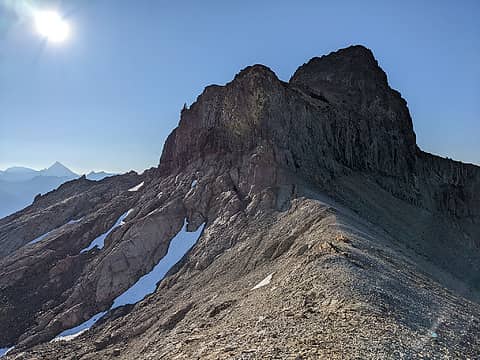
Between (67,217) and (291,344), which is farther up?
(67,217)

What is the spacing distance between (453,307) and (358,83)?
65.9 m

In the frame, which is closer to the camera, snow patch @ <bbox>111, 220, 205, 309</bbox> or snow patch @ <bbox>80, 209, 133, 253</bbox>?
snow patch @ <bbox>111, 220, 205, 309</bbox>

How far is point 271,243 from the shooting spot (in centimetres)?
3262

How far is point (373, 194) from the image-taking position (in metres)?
57.7

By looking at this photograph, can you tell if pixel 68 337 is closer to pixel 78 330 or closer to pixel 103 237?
pixel 78 330

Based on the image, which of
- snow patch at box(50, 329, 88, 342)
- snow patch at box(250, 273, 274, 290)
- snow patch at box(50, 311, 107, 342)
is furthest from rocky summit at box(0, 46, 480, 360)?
snow patch at box(50, 311, 107, 342)

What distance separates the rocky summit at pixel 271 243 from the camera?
1689 cm

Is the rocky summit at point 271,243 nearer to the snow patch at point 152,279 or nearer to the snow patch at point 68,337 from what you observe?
the snow patch at point 68,337

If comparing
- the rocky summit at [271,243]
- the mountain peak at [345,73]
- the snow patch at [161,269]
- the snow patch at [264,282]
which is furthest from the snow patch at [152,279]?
the mountain peak at [345,73]

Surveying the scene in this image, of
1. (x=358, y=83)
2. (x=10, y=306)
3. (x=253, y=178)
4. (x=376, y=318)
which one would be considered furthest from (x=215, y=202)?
(x=358, y=83)

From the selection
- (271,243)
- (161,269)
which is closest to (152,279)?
(161,269)

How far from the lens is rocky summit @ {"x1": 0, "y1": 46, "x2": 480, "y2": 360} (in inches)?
665

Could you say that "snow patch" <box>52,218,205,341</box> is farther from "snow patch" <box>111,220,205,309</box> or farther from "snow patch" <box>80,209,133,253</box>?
"snow patch" <box>80,209,133,253</box>

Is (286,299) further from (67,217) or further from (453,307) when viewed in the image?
(67,217)
